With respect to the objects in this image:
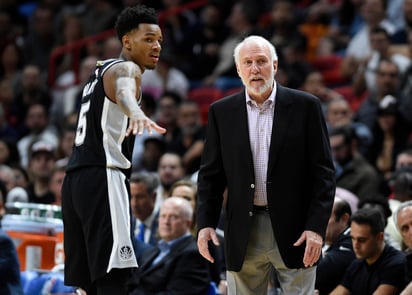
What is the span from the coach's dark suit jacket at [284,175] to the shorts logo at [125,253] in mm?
438

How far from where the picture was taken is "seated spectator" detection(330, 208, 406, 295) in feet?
22.6

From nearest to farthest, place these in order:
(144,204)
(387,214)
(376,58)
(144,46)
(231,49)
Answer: (144,46) < (387,214) < (144,204) < (376,58) < (231,49)

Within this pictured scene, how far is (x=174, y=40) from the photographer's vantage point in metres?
14.6

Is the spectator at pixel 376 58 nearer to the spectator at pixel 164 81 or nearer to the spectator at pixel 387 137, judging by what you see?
the spectator at pixel 387 137

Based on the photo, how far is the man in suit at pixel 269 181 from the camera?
17.5 feet

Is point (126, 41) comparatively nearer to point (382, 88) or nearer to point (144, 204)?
point (144, 204)

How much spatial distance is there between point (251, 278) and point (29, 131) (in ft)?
28.4

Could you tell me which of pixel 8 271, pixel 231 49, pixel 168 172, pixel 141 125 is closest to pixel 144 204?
pixel 168 172

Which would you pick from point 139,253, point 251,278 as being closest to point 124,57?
point 251,278

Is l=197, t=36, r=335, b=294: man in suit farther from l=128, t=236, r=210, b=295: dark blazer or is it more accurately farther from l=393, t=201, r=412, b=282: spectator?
l=128, t=236, r=210, b=295: dark blazer

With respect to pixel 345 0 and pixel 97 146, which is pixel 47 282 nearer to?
pixel 97 146

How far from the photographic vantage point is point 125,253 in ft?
17.5

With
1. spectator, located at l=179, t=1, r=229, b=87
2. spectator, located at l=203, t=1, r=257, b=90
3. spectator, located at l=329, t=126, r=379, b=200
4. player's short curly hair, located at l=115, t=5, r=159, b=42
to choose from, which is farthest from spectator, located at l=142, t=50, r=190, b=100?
player's short curly hair, located at l=115, t=5, r=159, b=42

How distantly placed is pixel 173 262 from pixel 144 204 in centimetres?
141
